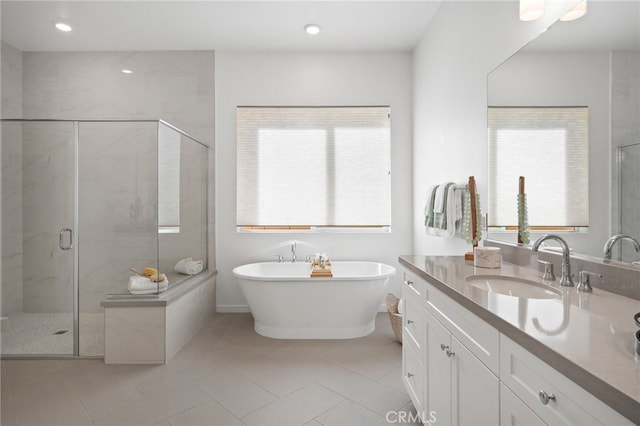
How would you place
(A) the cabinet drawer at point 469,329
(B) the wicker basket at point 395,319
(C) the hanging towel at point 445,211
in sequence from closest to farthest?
(A) the cabinet drawer at point 469,329 < (C) the hanging towel at point 445,211 < (B) the wicker basket at point 395,319

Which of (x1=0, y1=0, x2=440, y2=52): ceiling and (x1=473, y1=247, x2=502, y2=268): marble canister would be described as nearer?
(x1=473, y1=247, x2=502, y2=268): marble canister

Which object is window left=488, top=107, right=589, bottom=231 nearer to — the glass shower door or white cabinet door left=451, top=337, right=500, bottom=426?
white cabinet door left=451, top=337, right=500, bottom=426

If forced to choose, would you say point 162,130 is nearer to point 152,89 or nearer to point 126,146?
point 126,146

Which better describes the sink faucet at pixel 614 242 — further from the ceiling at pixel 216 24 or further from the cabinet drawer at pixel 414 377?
the ceiling at pixel 216 24

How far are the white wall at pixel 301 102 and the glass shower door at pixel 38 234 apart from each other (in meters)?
1.35

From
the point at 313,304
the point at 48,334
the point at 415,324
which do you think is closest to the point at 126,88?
the point at 48,334

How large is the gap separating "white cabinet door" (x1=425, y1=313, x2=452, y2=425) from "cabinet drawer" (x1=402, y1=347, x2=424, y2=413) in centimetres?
9

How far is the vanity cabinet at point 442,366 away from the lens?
1061 millimetres

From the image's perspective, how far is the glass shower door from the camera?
2658mm

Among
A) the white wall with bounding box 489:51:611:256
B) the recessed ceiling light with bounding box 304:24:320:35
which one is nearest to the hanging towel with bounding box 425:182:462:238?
the white wall with bounding box 489:51:611:256

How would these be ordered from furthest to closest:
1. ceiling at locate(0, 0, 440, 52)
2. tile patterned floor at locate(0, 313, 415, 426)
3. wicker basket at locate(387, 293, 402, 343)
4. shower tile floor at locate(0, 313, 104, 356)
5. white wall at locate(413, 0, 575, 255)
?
ceiling at locate(0, 0, 440, 52) → wicker basket at locate(387, 293, 402, 343) → shower tile floor at locate(0, 313, 104, 356) → white wall at locate(413, 0, 575, 255) → tile patterned floor at locate(0, 313, 415, 426)

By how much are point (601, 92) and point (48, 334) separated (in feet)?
12.7

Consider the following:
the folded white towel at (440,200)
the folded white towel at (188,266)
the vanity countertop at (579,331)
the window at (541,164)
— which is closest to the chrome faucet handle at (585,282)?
the vanity countertop at (579,331)

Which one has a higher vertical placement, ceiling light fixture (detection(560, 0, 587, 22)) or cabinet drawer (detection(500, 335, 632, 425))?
ceiling light fixture (detection(560, 0, 587, 22))
